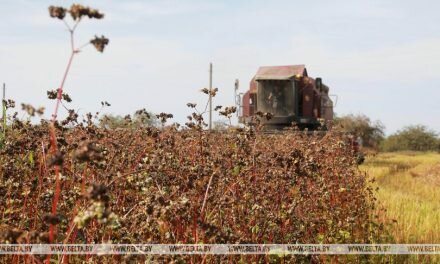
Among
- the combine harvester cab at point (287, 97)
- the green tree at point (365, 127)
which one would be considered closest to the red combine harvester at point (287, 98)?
the combine harvester cab at point (287, 97)

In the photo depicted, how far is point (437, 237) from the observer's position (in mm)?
6793

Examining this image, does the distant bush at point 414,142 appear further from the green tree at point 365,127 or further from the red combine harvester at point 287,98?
the red combine harvester at point 287,98

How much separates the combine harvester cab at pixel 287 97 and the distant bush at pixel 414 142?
36.1 metres

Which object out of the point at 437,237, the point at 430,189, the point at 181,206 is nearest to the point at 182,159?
the point at 181,206

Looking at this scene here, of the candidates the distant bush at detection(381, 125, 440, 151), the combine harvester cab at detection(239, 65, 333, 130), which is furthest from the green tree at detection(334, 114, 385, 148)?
the combine harvester cab at detection(239, 65, 333, 130)

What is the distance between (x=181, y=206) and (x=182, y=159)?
88.1 inches

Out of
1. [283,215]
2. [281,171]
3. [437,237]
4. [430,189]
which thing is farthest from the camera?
[430,189]

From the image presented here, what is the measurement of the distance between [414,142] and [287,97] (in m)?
40.3

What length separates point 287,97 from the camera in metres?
19.6

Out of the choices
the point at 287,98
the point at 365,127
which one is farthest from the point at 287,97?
the point at 365,127

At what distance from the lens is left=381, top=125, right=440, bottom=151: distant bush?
2153 inches

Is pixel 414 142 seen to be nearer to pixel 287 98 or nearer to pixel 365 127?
pixel 365 127

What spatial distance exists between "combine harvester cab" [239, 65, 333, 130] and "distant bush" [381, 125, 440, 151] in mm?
36069

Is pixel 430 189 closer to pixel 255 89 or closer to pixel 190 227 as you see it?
pixel 255 89
